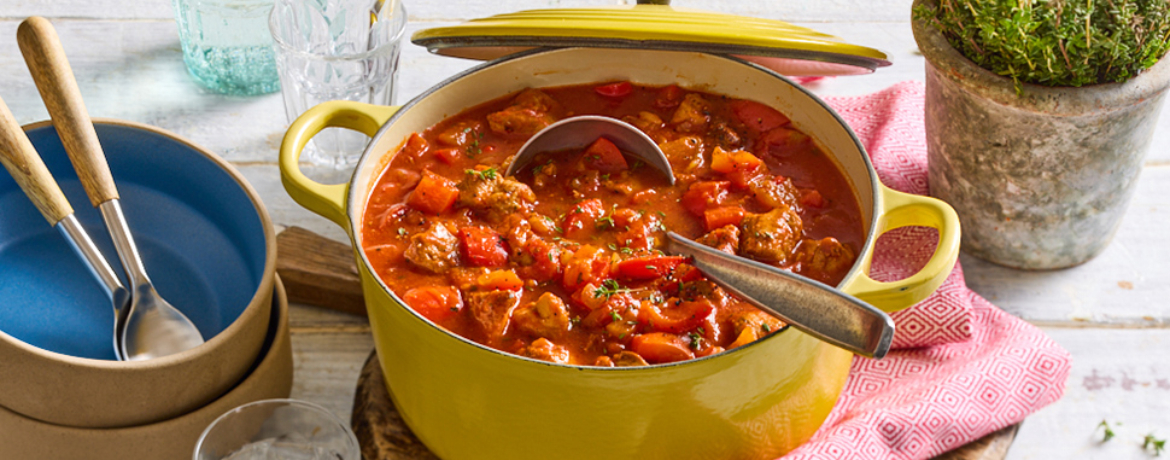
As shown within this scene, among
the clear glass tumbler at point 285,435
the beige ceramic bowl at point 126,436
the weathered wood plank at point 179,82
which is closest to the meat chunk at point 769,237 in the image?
the clear glass tumbler at point 285,435

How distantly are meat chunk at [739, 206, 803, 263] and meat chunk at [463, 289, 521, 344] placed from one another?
523 millimetres

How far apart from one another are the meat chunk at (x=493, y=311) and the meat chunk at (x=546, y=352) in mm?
86

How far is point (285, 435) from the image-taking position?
7.43 feet

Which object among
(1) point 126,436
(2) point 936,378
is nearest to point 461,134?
(1) point 126,436

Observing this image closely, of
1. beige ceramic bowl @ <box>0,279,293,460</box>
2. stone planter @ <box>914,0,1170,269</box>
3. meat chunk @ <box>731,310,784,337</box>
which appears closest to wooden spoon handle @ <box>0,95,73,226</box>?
beige ceramic bowl @ <box>0,279,293,460</box>

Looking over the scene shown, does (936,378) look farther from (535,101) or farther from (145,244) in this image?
(145,244)

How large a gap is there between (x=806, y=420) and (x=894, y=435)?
242mm

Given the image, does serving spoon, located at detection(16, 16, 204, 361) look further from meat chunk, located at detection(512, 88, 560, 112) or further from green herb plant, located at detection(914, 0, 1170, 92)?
green herb plant, located at detection(914, 0, 1170, 92)

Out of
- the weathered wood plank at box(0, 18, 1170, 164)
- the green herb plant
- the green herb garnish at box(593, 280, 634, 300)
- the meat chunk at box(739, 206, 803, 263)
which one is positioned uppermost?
the green herb plant

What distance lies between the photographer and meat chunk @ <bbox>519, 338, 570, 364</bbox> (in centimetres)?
Result: 198

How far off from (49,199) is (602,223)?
3.99 ft

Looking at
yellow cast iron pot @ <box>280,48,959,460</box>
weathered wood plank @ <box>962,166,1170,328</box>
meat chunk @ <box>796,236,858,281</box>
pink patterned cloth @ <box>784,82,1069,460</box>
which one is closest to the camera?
yellow cast iron pot @ <box>280,48,959,460</box>

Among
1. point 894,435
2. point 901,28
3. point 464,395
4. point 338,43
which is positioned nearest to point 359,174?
point 464,395

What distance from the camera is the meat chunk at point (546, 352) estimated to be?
198 centimetres
